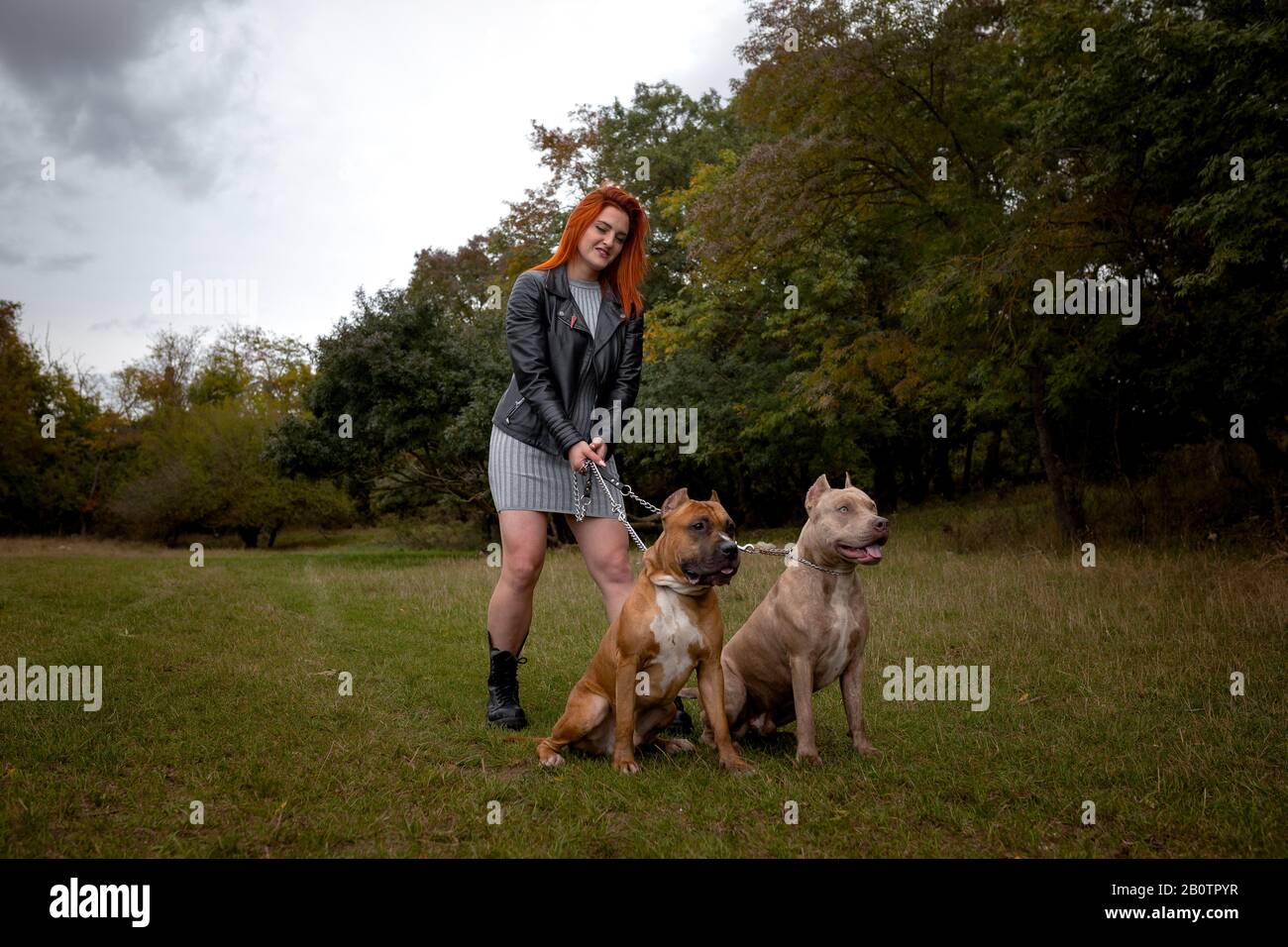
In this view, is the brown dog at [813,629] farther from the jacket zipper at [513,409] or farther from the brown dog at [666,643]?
the jacket zipper at [513,409]

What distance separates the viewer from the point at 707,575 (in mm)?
3660

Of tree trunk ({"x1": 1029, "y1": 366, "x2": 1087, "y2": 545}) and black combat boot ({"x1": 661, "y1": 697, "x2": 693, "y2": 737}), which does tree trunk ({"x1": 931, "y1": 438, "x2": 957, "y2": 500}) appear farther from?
black combat boot ({"x1": 661, "y1": 697, "x2": 693, "y2": 737})

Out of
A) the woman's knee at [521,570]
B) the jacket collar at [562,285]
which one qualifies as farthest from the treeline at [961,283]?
the woman's knee at [521,570]

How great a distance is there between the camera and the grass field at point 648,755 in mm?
3105

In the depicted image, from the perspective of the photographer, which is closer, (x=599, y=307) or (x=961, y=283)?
(x=599, y=307)

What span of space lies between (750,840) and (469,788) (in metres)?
1.26

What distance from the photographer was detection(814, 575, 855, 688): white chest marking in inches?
159

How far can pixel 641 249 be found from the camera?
15.6 feet

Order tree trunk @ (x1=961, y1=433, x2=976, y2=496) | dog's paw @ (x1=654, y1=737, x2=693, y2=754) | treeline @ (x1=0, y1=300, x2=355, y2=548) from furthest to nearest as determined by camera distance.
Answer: treeline @ (x1=0, y1=300, x2=355, y2=548) → tree trunk @ (x1=961, y1=433, x2=976, y2=496) → dog's paw @ (x1=654, y1=737, x2=693, y2=754)

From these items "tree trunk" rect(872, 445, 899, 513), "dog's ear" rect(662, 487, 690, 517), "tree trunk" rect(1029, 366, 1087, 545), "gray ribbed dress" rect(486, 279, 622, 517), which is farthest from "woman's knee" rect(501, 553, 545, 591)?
"tree trunk" rect(872, 445, 899, 513)

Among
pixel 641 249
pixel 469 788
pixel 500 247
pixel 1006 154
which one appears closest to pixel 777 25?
pixel 1006 154

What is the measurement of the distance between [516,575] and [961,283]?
31.1 ft

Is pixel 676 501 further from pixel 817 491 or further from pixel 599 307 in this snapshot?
pixel 599 307

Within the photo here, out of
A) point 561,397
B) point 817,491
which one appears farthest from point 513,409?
point 817,491
